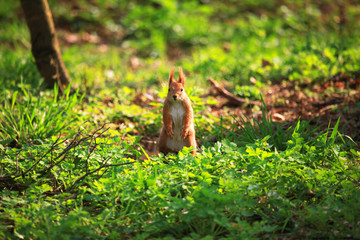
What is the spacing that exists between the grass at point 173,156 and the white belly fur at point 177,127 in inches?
7.9

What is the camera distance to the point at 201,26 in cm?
872

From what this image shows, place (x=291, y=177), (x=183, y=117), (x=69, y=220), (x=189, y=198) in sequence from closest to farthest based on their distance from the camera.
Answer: (x=69, y=220) < (x=189, y=198) < (x=291, y=177) < (x=183, y=117)

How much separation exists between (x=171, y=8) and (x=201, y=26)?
3.57 feet

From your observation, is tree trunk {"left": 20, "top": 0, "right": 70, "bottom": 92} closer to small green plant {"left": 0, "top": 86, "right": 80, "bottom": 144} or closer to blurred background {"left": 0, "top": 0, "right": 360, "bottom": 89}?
blurred background {"left": 0, "top": 0, "right": 360, "bottom": 89}

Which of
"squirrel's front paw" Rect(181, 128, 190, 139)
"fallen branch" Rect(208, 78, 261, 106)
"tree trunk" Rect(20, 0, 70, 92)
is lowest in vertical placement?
"fallen branch" Rect(208, 78, 261, 106)

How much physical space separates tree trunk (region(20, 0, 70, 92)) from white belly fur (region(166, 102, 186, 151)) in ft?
7.37

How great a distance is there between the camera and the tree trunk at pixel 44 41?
4.93 metres

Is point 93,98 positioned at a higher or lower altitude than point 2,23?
lower

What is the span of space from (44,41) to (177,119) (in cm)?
261

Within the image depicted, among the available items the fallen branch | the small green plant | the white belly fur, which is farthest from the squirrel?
the fallen branch

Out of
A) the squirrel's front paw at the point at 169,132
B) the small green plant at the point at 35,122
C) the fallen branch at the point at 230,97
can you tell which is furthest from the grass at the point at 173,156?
the squirrel's front paw at the point at 169,132

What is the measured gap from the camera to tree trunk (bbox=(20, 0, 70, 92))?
4.93m

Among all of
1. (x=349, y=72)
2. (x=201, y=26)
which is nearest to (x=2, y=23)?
(x=201, y=26)

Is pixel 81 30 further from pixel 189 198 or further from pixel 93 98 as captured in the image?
pixel 189 198
